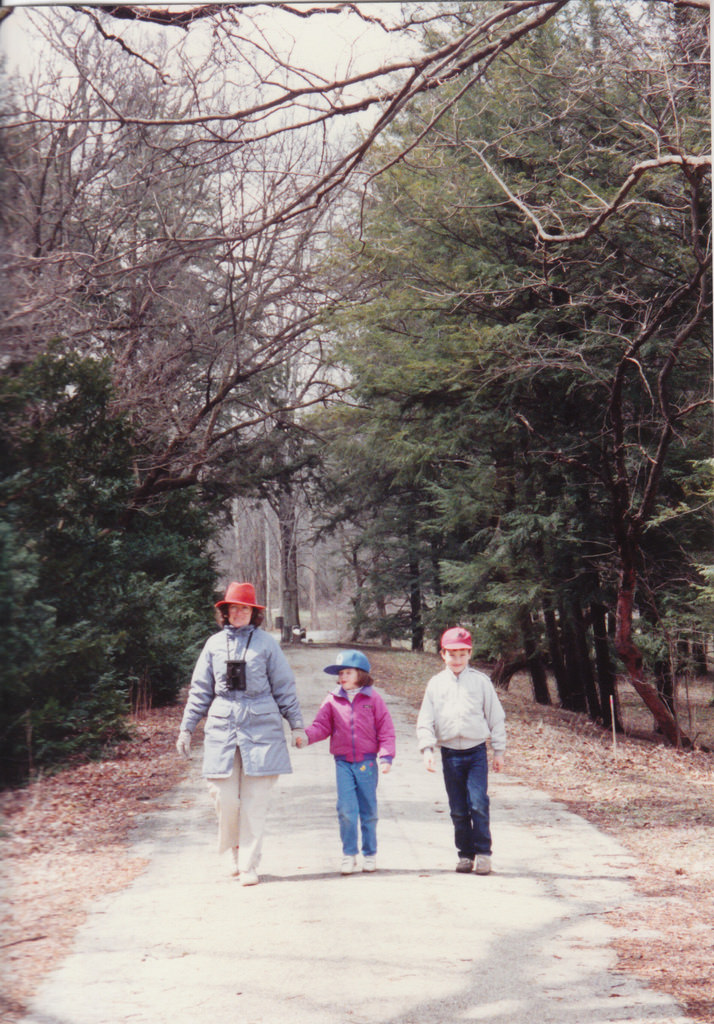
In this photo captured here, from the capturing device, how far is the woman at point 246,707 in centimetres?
403

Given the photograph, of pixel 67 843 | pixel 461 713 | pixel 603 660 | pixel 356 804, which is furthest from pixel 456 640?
pixel 603 660

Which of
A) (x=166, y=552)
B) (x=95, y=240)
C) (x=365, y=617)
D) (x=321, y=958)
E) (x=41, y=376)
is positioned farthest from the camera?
(x=365, y=617)

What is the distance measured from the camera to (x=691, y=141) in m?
6.60

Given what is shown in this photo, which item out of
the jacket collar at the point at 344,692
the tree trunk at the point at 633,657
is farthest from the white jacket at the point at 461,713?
the tree trunk at the point at 633,657

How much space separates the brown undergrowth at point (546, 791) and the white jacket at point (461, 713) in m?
0.87

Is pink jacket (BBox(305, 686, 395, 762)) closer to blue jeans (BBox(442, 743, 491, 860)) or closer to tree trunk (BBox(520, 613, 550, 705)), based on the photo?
blue jeans (BBox(442, 743, 491, 860))

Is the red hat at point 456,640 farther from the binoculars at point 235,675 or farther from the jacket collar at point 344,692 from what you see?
the binoculars at point 235,675

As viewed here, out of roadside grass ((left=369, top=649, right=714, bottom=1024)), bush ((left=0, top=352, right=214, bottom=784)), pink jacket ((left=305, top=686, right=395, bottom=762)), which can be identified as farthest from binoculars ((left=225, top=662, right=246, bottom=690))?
roadside grass ((left=369, top=649, right=714, bottom=1024))

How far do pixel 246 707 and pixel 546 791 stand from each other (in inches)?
112

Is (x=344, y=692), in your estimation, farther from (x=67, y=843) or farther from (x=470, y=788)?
(x=67, y=843)

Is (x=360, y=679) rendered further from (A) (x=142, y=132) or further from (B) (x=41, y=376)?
(A) (x=142, y=132)

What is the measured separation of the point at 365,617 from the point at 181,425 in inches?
384

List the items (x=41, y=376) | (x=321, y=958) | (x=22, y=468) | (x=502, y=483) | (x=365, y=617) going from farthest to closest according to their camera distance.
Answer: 1. (x=365, y=617)
2. (x=502, y=483)
3. (x=41, y=376)
4. (x=321, y=958)
5. (x=22, y=468)

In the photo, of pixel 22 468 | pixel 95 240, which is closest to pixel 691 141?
pixel 95 240
